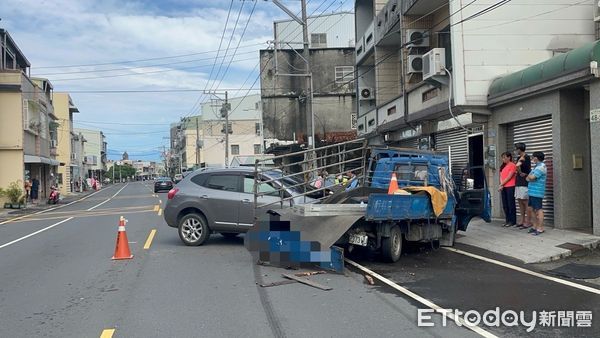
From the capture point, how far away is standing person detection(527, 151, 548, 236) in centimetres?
1109

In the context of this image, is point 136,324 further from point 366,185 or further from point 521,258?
point 521,258

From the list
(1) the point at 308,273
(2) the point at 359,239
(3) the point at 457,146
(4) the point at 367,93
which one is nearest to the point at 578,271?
(2) the point at 359,239

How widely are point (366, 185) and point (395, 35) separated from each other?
13068 mm

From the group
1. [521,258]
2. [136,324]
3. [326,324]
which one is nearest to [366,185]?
[521,258]

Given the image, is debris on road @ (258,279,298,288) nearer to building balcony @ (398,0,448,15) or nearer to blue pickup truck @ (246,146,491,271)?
blue pickup truck @ (246,146,491,271)

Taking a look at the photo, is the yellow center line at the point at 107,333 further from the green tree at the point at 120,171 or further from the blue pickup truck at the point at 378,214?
the green tree at the point at 120,171

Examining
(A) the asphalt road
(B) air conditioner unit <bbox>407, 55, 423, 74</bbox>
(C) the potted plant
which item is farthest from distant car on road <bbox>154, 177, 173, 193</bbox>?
(A) the asphalt road

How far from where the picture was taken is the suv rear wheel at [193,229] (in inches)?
479

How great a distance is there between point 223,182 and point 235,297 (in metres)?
5.32

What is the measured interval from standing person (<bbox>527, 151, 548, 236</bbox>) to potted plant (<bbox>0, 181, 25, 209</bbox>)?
29.1m

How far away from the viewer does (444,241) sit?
35.4 ft

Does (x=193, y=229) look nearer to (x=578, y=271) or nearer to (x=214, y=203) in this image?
(x=214, y=203)

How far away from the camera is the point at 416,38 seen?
63.2 feet

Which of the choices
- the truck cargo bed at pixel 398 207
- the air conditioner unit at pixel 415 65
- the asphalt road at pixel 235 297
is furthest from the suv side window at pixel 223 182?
the air conditioner unit at pixel 415 65
